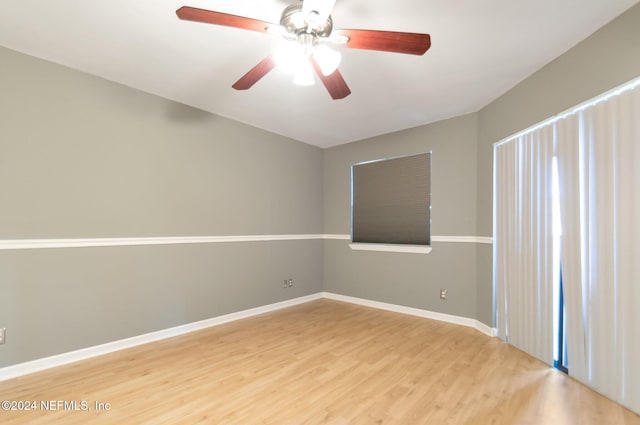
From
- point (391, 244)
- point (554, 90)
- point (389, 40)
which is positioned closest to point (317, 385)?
point (389, 40)

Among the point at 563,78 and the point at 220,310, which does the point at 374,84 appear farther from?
the point at 220,310

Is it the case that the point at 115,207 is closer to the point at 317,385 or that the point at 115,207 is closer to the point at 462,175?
the point at 317,385

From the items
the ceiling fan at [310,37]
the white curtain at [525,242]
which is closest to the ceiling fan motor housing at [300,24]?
the ceiling fan at [310,37]

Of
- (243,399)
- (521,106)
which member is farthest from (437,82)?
(243,399)

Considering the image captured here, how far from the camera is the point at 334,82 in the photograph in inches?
81.7

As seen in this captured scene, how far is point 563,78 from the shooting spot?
94.3 inches

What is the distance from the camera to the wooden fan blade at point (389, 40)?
1545mm

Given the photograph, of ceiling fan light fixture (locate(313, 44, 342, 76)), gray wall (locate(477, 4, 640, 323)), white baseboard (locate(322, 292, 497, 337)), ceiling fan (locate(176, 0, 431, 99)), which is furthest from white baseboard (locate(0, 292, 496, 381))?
ceiling fan light fixture (locate(313, 44, 342, 76))

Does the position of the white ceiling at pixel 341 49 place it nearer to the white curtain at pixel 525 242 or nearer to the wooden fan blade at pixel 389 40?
the wooden fan blade at pixel 389 40

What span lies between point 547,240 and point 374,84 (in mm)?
2048

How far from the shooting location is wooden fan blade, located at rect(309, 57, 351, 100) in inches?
78.1

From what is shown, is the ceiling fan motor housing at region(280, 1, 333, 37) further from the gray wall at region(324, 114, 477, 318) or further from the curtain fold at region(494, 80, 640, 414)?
the gray wall at region(324, 114, 477, 318)

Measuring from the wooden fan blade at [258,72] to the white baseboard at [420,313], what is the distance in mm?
3355

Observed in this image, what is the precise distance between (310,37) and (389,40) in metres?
0.44
